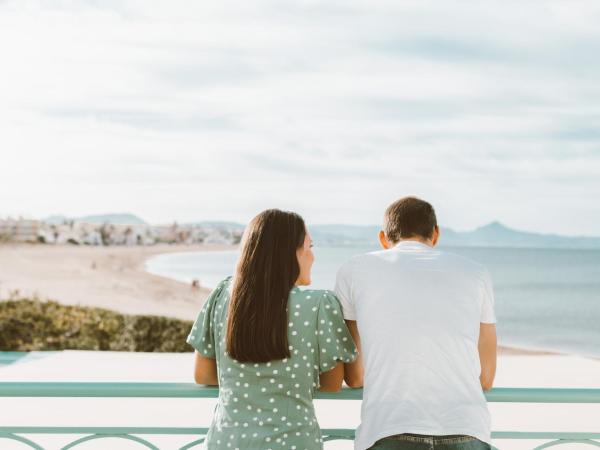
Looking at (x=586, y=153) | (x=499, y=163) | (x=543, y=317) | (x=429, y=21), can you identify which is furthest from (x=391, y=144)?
(x=429, y=21)

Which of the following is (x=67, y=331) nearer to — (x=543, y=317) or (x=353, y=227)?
(x=543, y=317)

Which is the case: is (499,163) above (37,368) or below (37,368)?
above

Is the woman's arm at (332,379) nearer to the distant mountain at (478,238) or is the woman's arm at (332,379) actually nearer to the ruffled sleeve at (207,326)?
the ruffled sleeve at (207,326)

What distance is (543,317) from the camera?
5062 cm

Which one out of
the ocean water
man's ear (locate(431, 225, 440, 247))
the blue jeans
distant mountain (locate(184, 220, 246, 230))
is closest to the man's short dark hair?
man's ear (locate(431, 225, 440, 247))

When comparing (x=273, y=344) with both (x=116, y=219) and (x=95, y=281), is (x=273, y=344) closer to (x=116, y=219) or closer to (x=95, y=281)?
(x=95, y=281)

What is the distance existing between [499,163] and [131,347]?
59.0 meters

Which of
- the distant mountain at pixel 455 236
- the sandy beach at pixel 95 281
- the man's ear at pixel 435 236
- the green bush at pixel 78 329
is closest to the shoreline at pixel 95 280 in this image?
the sandy beach at pixel 95 281

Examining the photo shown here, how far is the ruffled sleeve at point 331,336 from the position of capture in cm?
241

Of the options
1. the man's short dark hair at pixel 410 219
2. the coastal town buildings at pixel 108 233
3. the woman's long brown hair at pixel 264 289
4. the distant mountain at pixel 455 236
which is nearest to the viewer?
the woman's long brown hair at pixel 264 289

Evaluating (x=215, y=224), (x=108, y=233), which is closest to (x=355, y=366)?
(x=108, y=233)

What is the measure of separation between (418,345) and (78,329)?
659 inches

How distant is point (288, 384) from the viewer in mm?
2389

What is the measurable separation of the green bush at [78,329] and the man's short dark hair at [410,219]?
15356 mm
